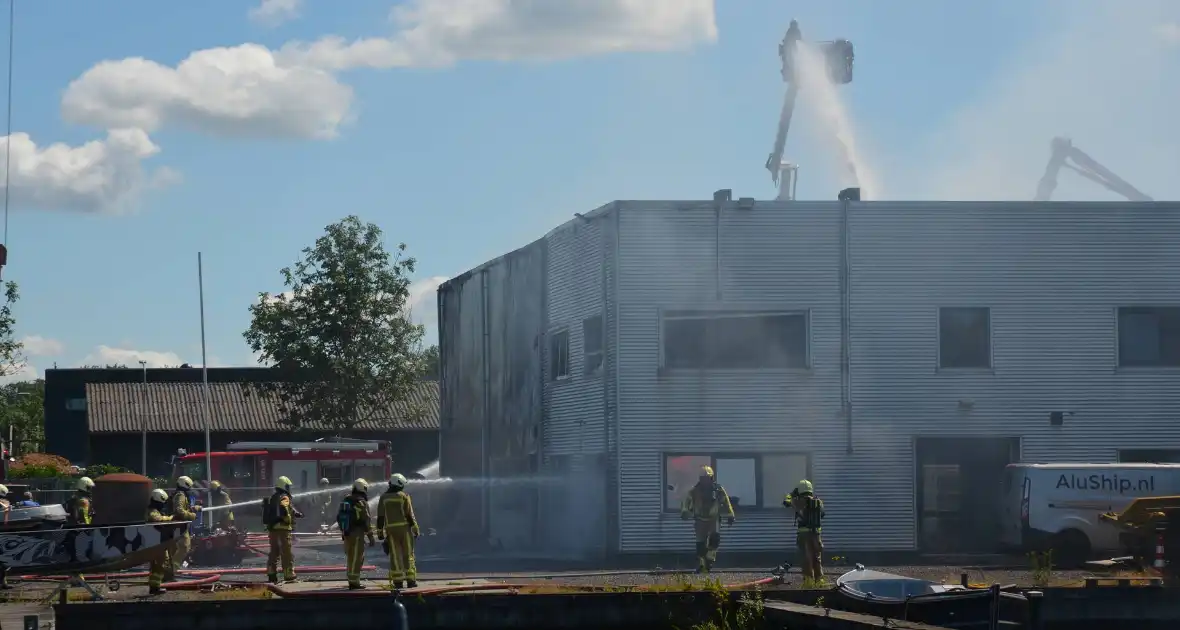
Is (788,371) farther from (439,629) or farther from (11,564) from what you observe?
(11,564)

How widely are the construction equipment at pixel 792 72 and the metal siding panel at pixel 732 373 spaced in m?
6.60

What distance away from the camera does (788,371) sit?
29.8 m

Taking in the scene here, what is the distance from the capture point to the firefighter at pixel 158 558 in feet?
69.6

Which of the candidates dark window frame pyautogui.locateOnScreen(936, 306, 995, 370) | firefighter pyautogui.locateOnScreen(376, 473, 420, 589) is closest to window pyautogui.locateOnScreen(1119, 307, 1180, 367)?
dark window frame pyautogui.locateOnScreen(936, 306, 995, 370)

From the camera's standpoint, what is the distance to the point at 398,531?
2045cm

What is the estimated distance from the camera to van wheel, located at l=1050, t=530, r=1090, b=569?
84.2ft

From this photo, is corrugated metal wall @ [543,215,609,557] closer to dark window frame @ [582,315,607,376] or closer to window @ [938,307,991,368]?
dark window frame @ [582,315,607,376]

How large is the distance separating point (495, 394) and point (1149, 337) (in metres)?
15.8

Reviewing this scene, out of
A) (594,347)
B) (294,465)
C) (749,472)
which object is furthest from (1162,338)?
(294,465)

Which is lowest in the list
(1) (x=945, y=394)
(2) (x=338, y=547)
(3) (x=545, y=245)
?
(2) (x=338, y=547)

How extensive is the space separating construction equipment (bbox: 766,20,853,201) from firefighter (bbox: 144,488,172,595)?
18.2 m

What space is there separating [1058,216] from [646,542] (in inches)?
421

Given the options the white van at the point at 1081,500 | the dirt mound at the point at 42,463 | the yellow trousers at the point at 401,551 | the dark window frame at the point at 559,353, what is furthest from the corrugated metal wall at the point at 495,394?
the dirt mound at the point at 42,463

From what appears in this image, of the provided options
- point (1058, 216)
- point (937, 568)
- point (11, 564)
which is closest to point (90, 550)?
point (11, 564)
